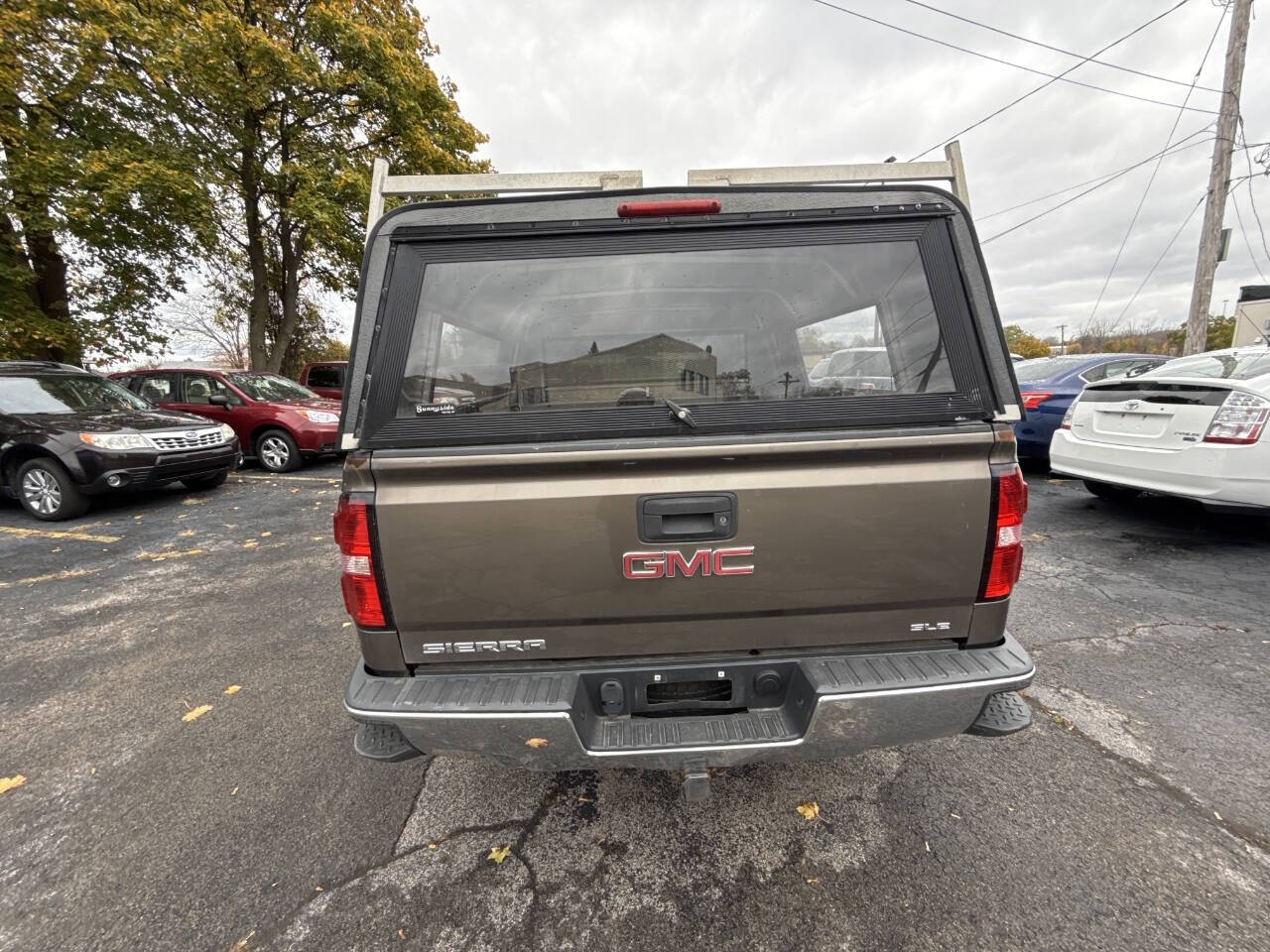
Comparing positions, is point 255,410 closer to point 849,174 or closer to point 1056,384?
point 849,174

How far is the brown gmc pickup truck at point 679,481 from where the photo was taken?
1581 millimetres

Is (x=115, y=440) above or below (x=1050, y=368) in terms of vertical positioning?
below

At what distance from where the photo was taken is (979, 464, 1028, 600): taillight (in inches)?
63.1

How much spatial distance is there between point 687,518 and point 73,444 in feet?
26.1

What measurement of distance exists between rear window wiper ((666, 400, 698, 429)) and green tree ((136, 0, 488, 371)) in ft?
44.1

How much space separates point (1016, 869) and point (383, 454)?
8.30ft

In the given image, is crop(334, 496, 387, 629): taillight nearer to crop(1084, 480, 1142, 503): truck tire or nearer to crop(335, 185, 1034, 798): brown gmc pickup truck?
crop(335, 185, 1034, 798): brown gmc pickup truck

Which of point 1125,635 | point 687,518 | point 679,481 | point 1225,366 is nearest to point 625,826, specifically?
point 687,518

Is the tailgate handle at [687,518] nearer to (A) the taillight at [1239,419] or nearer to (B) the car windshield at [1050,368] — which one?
(A) the taillight at [1239,419]

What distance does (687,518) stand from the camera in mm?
1620

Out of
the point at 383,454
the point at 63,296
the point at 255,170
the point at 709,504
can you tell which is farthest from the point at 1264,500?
the point at 63,296

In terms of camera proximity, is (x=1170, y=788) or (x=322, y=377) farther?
(x=322, y=377)

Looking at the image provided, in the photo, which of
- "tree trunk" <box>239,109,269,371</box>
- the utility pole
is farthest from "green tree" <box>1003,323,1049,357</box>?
"tree trunk" <box>239,109,269,371</box>

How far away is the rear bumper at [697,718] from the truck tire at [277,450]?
29.7ft
